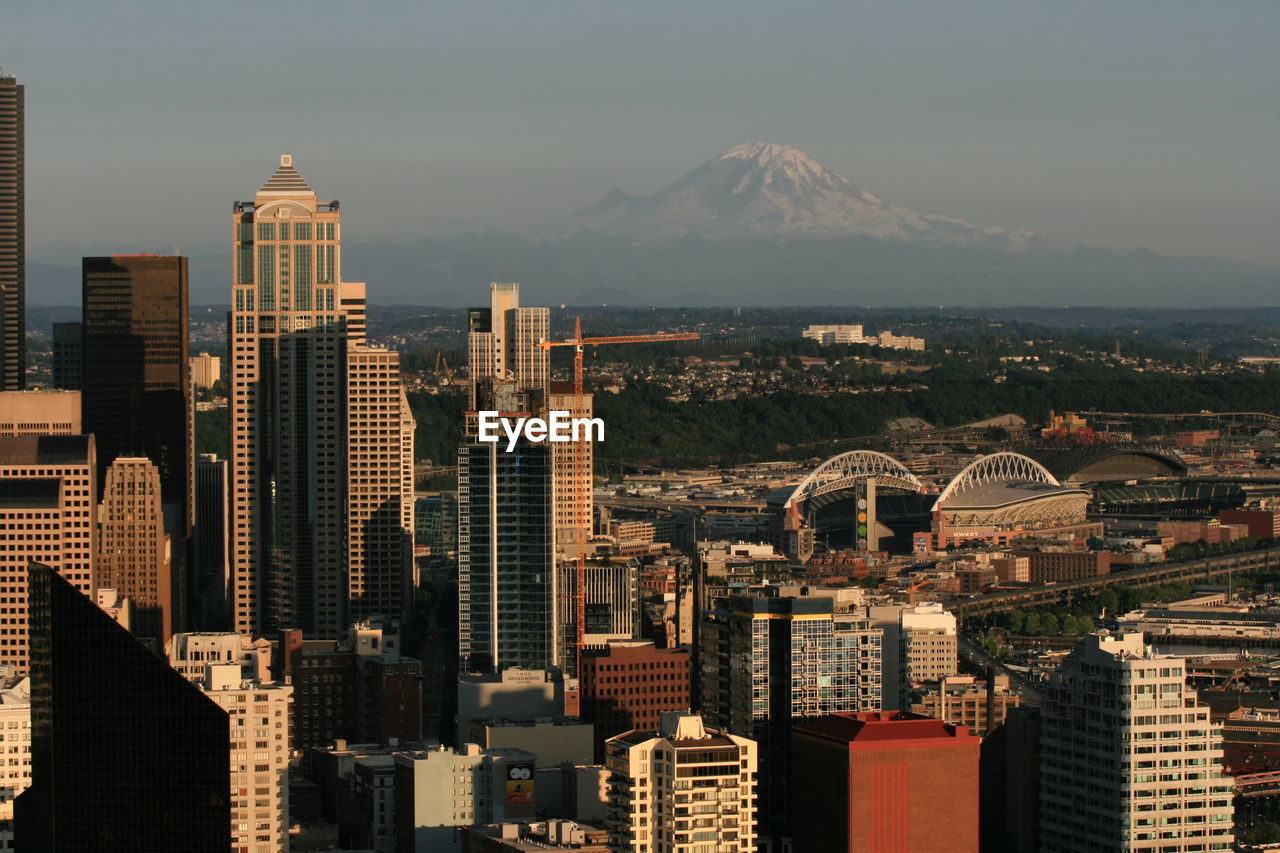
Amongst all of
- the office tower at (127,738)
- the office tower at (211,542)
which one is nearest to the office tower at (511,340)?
the office tower at (211,542)

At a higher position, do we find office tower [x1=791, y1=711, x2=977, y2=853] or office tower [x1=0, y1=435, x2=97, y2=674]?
office tower [x1=0, y1=435, x2=97, y2=674]

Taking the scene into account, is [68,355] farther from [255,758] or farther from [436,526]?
[255,758]

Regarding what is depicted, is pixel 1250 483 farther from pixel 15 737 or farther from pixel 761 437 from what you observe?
pixel 15 737

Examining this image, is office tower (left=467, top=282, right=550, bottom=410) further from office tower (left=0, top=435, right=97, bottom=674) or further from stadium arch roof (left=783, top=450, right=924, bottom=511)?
office tower (left=0, top=435, right=97, bottom=674)

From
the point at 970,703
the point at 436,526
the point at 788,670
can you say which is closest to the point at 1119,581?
the point at 436,526

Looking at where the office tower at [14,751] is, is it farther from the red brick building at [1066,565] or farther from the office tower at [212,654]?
the red brick building at [1066,565]

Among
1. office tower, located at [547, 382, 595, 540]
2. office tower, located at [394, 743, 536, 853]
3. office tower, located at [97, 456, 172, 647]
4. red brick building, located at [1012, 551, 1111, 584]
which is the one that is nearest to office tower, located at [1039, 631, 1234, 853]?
office tower, located at [394, 743, 536, 853]

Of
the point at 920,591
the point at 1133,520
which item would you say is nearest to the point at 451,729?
the point at 920,591
